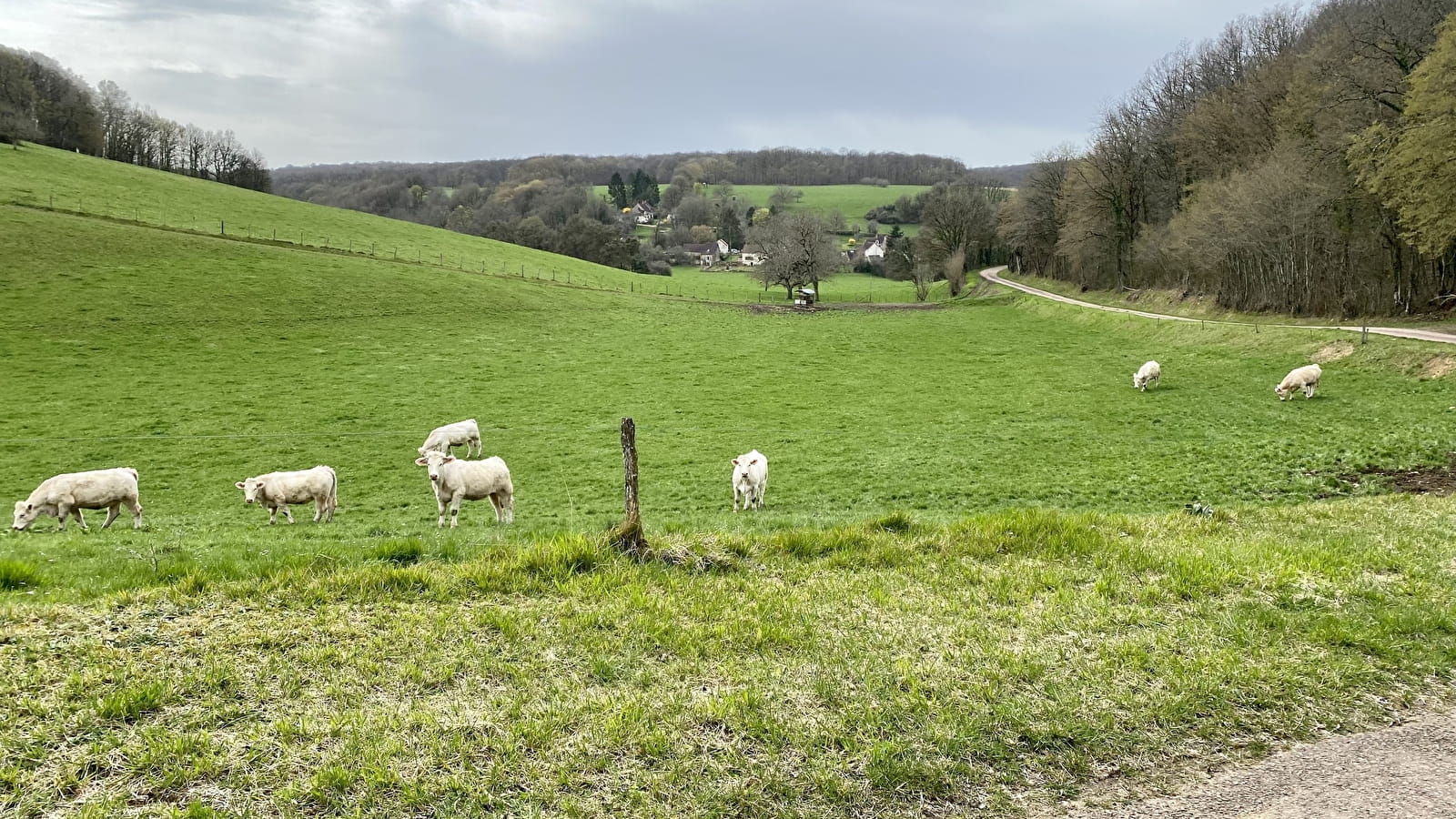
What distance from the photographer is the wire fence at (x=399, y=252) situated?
2266 inches

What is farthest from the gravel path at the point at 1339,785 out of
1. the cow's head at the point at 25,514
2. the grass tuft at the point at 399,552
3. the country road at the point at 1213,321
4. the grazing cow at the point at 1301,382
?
the country road at the point at 1213,321

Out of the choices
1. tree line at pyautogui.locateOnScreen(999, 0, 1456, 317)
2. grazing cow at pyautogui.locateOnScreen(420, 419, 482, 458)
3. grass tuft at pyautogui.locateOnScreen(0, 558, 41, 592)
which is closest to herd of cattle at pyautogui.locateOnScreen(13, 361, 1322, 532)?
grazing cow at pyautogui.locateOnScreen(420, 419, 482, 458)

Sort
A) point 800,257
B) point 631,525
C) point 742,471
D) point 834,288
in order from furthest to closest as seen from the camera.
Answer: point 834,288
point 800,257
point 742,471
point 631,525

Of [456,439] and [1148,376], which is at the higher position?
[1148,376]

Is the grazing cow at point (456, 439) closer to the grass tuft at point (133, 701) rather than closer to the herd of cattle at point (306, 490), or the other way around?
the herd of cattle at point (306, 490)

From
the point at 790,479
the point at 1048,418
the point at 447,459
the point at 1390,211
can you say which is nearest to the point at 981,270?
the point at 1390,211

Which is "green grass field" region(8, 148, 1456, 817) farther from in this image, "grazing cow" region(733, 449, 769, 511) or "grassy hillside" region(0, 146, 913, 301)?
"grassy hillside" region(0, 146, 913, 301)

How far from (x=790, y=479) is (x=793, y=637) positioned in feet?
47.8

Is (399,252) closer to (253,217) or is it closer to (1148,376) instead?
(253,217)

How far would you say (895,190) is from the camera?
19525 cm

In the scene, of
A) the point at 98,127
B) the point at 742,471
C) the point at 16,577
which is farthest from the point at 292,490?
the point at 98,127

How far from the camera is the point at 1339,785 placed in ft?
15.5

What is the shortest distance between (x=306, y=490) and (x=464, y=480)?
14.6 ft

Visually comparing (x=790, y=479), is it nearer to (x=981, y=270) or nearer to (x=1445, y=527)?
(x=1445, y=527)
